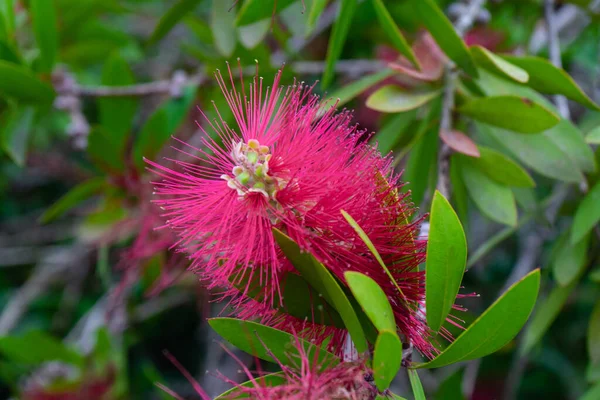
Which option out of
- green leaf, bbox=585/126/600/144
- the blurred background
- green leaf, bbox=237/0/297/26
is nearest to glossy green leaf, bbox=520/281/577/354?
the blurred background

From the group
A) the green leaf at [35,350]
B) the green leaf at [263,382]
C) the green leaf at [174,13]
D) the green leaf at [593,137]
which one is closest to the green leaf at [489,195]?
the green leaf at [593,137]

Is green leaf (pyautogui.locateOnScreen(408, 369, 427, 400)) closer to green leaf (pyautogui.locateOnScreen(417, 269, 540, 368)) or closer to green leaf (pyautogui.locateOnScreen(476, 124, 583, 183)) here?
green leaf (pyautogui.locateOnScreen(417, 269, 540, 368))

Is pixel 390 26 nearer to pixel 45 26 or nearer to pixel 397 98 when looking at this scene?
pixel 397 98

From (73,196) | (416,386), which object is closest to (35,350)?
(73,196)

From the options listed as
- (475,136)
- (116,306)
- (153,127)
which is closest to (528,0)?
(475,136)

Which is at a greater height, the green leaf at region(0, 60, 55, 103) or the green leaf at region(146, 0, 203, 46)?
the green leaf at region(146, 0, 203, 46)

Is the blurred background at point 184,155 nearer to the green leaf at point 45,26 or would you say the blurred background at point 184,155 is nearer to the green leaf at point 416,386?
the green leaf at point 45,26
